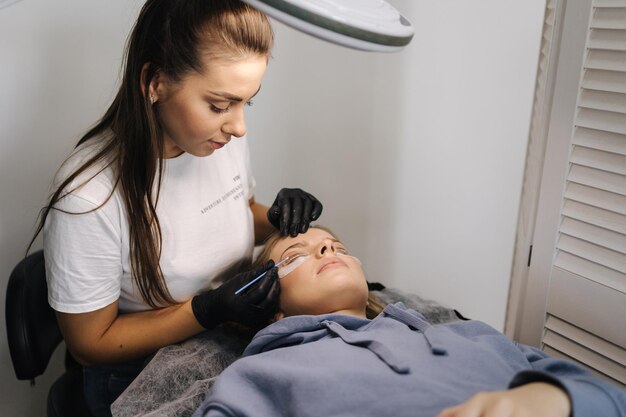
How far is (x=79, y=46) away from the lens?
5.15 feet

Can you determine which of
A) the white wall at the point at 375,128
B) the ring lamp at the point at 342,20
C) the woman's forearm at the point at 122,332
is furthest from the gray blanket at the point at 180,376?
the ring lamp at the point at 342,20

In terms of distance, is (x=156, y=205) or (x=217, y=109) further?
(x=156, y=205)

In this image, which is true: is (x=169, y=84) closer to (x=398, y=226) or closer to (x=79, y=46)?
(x=79, y=46)

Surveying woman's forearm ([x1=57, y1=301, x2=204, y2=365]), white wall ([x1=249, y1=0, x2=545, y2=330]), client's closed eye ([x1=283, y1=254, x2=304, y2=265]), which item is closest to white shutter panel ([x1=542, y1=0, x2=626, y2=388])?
white wall ([x1=249, y1=0, x2=545, y2=330])

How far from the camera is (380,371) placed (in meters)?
1.05

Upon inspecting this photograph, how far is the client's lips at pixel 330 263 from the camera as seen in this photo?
1.33 m

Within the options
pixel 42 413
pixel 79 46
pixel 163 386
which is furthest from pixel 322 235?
pixel 42 413

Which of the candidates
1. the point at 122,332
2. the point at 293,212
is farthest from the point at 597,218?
the point at 122,332

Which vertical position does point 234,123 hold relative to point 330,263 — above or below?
above

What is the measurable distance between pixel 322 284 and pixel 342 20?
628 mm

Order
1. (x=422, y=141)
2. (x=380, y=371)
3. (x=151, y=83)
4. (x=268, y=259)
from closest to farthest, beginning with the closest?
(x=380, y=371), (x=151, y=83), (x=268, y=259), (x=422, y=141)

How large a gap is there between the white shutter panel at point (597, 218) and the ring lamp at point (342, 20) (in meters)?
0.68

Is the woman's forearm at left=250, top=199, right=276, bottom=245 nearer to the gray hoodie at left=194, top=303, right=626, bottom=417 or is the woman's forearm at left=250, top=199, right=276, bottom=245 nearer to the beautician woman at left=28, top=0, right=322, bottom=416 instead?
the beautician woman at left=28, top=0, right=322, bottom=416

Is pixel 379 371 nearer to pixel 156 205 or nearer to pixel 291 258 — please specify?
pixel 291 258
